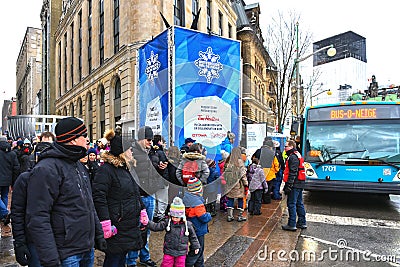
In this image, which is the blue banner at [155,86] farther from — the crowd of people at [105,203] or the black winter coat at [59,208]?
the black winter coat at [59,208]

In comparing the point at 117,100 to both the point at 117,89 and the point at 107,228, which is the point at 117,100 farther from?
the point at 107,228

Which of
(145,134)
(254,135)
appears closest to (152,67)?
(145,134)

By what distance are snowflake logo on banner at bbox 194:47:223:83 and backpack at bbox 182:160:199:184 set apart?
2.30 metres

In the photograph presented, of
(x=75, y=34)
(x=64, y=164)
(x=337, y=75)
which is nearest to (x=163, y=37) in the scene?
(x=64, y=164)

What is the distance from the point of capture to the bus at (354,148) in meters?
7.02

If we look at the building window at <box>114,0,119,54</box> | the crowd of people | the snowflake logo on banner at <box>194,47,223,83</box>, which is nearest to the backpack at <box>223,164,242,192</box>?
the crowd of people

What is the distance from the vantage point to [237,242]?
193 inches

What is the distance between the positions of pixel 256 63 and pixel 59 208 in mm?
24481

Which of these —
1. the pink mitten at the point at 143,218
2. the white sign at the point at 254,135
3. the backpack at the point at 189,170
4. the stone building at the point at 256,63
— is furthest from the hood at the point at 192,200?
the white sign at the point at 254,135

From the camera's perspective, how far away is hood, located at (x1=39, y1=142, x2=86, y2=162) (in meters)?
2.39

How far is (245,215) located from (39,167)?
16.8 ft

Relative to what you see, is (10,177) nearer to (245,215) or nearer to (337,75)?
(245,215)

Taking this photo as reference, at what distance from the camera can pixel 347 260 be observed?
172 inches

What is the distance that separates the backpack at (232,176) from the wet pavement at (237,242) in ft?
2.45
